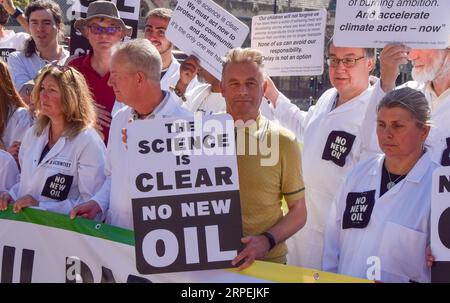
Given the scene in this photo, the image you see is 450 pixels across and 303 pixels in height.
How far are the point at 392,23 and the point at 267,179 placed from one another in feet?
4.36

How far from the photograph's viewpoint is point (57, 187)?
434 cm

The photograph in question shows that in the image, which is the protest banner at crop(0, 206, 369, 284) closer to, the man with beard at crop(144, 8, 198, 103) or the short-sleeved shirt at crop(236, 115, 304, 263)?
the short-sleeved shirt at crop(236, 115, 304, 263)

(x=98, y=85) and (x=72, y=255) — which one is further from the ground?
(x=98, y=85)

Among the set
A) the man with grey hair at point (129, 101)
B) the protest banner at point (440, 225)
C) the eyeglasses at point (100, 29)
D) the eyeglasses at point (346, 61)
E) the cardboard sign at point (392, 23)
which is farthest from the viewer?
the eyeglasses at point (100, 29)

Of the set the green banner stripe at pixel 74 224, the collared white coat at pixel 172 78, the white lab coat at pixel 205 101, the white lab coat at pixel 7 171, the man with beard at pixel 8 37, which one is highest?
the man with beard at pixel 8 37

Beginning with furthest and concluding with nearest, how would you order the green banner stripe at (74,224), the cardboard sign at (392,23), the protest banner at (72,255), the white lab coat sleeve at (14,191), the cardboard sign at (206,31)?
1. the cardboard sign at (206,31)
2. the white lab coat sleeve at (14,191)
3. the cardboard sign at (392,23)
4. the green banner stripe at (74,224)
5. the protest banner at (72,255)

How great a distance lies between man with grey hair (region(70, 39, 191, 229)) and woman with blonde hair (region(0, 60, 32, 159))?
1.23 m

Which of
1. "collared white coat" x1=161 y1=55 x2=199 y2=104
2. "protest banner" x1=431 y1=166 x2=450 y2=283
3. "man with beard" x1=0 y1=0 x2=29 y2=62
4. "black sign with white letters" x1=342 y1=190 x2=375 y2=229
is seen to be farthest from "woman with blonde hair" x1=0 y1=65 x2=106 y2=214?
"man with beard" x1=0 y1=0 x2=29 y2=62

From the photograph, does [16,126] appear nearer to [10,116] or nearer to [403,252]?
[10,116]

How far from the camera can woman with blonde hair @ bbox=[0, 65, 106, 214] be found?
435cm

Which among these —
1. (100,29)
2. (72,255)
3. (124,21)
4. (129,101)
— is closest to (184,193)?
(129,101)

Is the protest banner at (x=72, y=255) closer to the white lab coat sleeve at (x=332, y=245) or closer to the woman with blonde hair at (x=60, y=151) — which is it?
the woman with blonde hair at (x=60, y=151)

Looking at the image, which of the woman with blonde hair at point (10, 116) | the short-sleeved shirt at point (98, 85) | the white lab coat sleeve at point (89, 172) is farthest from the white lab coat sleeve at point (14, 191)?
the short-sleeved shirt at point (98, 85)

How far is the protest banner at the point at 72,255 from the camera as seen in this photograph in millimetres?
3613
